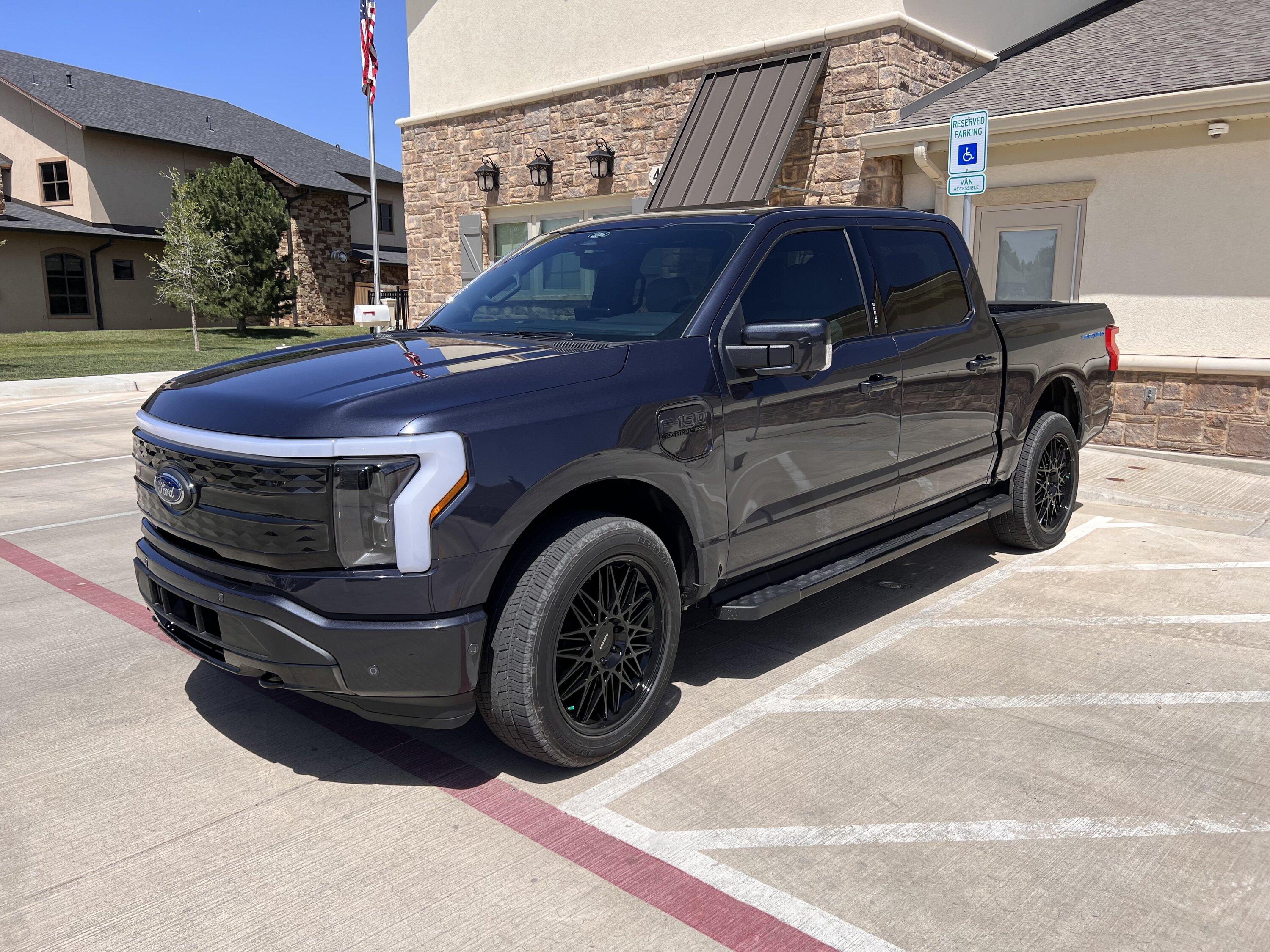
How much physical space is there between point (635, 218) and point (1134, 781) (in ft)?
10.4

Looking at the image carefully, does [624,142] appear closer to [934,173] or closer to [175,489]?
[934,173]

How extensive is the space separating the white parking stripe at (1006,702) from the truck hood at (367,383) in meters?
1.67

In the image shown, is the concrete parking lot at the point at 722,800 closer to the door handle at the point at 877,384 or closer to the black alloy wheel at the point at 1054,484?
the black alloy wheel at the point at 1054,484

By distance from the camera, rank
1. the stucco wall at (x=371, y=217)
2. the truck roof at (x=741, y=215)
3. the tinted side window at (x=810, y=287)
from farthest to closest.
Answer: the stucco wall at (x=371, y=217), the truck roof at (x=741, y=215), the tinted side window at (x=810, y=287)

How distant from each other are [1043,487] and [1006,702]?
2590 millimetres

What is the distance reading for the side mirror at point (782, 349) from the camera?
3.72 metres

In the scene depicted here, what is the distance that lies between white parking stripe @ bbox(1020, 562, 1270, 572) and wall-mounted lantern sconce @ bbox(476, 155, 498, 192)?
12236 mm

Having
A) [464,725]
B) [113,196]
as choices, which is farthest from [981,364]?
[113,196]

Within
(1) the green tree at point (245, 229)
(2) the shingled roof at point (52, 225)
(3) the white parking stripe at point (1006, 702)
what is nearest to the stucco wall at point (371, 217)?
(1) the green tree at point (245, 229)

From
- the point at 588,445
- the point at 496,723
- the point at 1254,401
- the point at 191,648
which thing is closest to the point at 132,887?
the point at 191,648

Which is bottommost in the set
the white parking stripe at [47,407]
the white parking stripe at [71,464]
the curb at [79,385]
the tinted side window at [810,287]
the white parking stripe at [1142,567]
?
the white parking stripe at [1142,567]

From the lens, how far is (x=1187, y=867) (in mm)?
2977

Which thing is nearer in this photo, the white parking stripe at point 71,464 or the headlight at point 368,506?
the headlight at point 368,506

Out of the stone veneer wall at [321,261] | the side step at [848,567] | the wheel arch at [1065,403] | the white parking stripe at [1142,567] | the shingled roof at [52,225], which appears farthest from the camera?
the stone veneer wall at [321,261]
